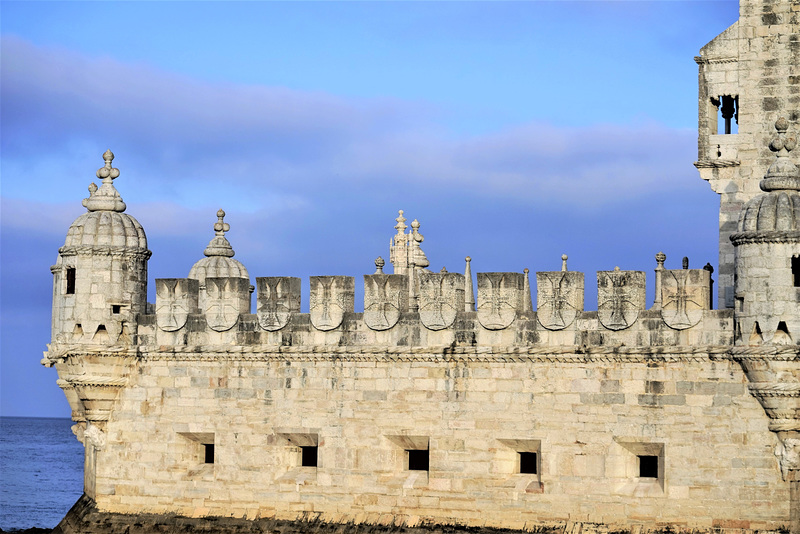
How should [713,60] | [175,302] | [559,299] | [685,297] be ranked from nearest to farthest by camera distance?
1. [685,297]
2. [559,299]
3. [175,302]
4. [713,60]

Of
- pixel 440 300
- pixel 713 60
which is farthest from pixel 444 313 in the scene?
pixel 713 60

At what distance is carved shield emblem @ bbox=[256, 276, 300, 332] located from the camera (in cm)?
2945

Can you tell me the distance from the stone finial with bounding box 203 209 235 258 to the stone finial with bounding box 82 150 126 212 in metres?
6.01

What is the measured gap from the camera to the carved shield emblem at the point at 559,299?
27.4 meters

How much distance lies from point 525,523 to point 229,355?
689 centimetres

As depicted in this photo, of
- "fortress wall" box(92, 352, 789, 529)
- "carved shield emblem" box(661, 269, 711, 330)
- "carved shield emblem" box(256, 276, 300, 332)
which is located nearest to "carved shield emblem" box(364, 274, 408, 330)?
"fortress wall" box(92, 352, 789, 529)

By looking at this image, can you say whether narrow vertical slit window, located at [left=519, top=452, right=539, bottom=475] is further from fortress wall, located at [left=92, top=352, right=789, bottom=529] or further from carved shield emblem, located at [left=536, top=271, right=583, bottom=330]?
carved shield emblem, located at [left=536, top=271, right=583, bottom=330]

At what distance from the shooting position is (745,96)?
99.7ft

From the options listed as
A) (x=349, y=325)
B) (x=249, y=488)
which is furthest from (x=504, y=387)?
(x=249, y=488)

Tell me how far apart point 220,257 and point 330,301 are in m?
9.26

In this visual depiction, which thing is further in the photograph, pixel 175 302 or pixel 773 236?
pixel 175 302

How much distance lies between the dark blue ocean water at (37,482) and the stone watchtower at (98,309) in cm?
2015

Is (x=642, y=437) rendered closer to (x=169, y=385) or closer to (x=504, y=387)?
(x=504, y=387)

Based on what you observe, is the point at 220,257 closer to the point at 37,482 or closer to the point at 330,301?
the point at 330,301
